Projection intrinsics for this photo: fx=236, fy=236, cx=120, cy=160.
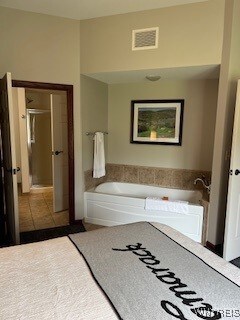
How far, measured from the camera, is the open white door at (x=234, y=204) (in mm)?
2256

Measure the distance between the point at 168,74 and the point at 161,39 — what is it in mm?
492

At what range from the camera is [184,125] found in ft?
11.4

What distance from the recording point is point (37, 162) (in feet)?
17.0

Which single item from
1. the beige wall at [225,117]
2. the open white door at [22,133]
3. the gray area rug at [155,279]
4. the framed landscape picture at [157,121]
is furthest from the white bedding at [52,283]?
the open white door at [22,133]

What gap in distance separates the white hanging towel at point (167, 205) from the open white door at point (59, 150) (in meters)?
1.50

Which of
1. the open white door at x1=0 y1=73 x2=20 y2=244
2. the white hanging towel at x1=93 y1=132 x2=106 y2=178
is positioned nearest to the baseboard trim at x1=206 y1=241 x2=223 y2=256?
the white hanging towel at x1=93 y1=132 x2=106 y2=178

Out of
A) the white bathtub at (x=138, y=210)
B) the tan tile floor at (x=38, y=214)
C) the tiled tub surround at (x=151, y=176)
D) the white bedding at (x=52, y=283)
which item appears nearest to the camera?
the white bedding at (x=52, y=283)

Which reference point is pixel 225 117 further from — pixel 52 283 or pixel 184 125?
pixel 52 283

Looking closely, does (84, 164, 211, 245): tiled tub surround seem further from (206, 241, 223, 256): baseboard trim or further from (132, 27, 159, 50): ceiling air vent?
(132, 27, 159, 50): ceiling air vent

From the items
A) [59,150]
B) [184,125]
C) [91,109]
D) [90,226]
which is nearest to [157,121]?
[184,125]

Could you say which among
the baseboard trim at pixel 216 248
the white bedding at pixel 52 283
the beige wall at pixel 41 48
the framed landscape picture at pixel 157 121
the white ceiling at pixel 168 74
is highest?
the beige wall at pixel 41 48

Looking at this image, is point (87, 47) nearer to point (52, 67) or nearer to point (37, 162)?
point (52, 67)

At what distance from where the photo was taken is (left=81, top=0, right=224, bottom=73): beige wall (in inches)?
96.6

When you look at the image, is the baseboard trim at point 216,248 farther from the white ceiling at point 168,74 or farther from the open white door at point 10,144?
the open white door at point 10,144
